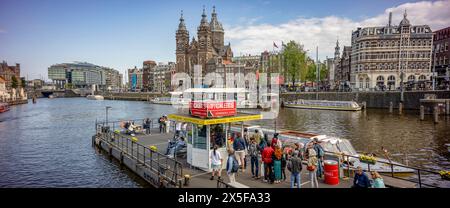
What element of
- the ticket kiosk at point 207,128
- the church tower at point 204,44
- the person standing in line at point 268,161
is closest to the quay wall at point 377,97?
the ticket kiosk at point 207,128

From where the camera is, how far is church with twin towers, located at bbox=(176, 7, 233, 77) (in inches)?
5901

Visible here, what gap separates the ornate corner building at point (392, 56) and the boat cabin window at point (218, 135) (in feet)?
249

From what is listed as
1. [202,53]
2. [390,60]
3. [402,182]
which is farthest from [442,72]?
[202,53]

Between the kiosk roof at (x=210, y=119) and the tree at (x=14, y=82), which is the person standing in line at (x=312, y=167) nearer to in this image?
the kiosk roof at (x=210, y=119)

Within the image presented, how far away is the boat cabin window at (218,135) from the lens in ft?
47.7

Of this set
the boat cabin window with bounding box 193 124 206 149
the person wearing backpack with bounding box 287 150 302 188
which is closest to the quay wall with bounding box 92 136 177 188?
the boat cabin window with bounding box 193 124 206 149

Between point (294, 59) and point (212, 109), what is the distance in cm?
8079

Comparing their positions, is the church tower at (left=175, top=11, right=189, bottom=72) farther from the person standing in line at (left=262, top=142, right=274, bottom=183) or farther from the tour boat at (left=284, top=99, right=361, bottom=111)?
the person standing in line at (left=262, top=142, right=274, bottom=183)

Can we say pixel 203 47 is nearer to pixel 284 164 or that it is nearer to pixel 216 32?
pixel 216 32

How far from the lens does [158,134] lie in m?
27.7

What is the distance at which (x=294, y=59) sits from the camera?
3556 inches

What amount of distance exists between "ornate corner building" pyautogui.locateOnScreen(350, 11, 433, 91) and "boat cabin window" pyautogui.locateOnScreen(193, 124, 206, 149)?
76.7 meters

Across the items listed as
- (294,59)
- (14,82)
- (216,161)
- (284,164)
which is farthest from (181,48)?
(284,164)
